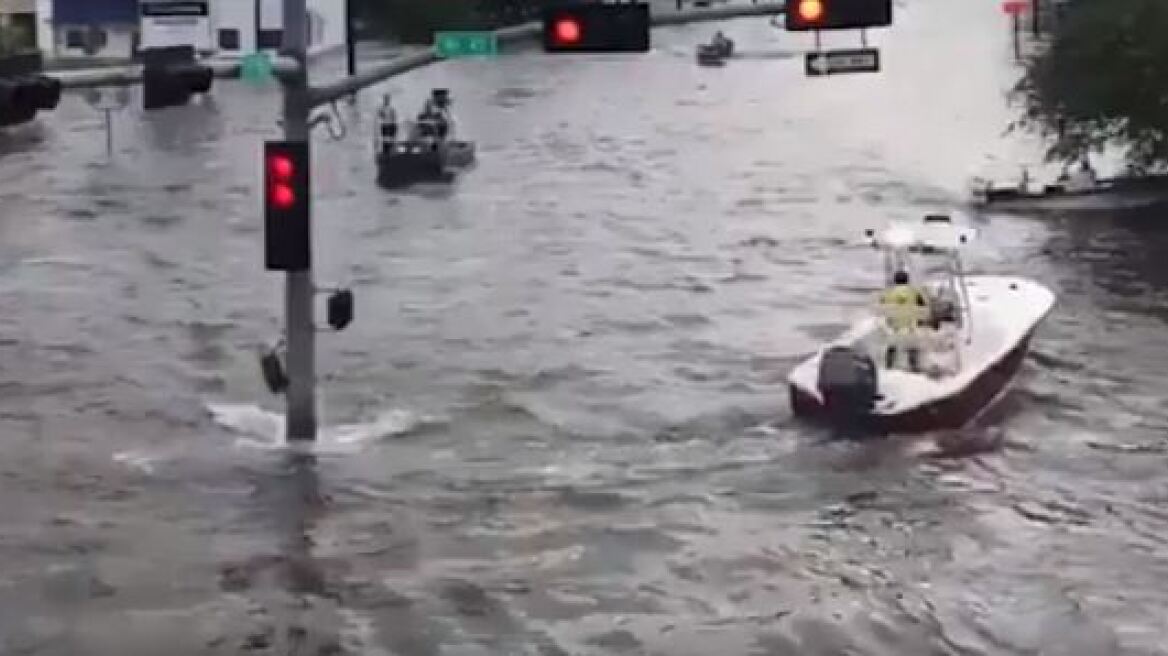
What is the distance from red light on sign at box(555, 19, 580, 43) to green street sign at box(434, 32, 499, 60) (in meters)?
0.91

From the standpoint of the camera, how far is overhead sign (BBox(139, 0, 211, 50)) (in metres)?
79.1

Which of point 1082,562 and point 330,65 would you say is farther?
point 330,65

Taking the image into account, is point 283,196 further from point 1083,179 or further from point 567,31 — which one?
point 1083,179

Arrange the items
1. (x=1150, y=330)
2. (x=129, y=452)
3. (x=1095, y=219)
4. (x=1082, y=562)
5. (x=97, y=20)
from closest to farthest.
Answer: (x=1082, y=562)
(x=129, y=452)
(x=1150, y=330)
(x=1095, y=219)
(x=97, y=20)

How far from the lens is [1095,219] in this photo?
5025 cm

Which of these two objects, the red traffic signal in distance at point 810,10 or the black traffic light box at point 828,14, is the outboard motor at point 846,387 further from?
the red traffic signal in distance at point 810,10

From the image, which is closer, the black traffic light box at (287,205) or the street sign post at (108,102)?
the black traffic light box at (287,205)

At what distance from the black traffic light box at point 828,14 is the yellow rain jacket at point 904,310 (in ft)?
20.4

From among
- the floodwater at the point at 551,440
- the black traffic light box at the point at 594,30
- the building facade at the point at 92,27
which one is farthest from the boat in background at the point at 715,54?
the black traffic light box at the point at 594,30

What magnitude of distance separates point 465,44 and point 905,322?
8.05m

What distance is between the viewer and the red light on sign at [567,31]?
24.5 meters

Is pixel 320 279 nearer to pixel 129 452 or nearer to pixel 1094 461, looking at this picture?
pixel 129 452

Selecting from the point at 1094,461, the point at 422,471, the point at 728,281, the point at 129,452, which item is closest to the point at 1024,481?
the point at 1094,461

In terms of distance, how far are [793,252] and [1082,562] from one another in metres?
22.0
